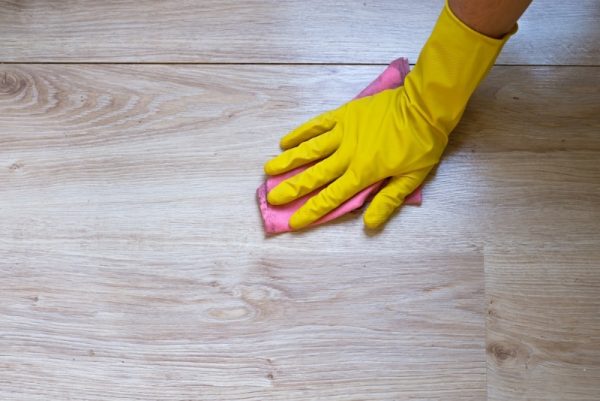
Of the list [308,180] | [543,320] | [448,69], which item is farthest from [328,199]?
[543,320]

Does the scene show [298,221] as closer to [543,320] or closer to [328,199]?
[328,199]

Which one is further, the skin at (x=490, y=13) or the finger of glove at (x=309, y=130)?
the finger of glove at (x=309, y=130)

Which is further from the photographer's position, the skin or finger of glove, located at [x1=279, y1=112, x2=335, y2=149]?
finger of glove, located at [x1=279, y1=112, x2=335, y2=149]

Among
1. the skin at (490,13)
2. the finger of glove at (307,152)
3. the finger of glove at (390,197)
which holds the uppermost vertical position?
the skin at (490,13)

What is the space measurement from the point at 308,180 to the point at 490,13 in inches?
12.1

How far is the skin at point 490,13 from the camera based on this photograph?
0.72 meters

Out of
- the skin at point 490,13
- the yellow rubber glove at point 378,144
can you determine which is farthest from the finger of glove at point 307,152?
the skin at point 490,13

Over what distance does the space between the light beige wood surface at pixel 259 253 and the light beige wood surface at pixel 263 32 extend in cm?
2

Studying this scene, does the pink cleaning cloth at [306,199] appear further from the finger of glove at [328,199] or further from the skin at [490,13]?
the skin at [490,13]

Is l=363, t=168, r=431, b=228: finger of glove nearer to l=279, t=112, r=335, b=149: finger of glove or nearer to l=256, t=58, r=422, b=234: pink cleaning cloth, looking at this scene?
l=256, t=58, r=422, b=234: pink cleaning cloth

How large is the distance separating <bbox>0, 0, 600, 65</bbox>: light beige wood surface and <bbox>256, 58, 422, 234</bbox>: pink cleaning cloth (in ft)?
0.16

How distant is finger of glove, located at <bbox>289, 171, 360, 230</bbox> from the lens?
84cm

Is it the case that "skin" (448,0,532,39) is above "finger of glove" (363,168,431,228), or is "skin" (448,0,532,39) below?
above

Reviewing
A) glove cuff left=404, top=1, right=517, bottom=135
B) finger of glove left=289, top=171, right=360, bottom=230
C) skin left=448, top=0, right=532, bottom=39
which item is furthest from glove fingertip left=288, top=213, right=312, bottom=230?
skin left=448, top=0, right=532, bottom=39
